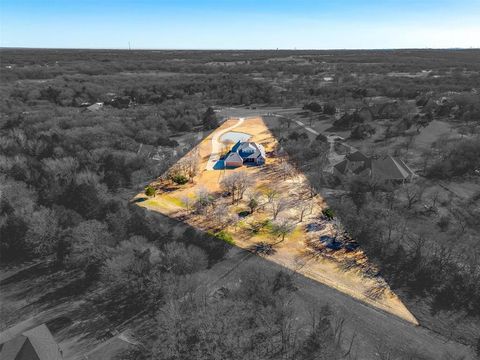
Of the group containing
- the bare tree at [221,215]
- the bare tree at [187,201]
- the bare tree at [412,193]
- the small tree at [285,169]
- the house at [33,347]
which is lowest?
the house at [33,347]

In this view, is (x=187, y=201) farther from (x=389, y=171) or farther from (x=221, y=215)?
(x=389, y=171)

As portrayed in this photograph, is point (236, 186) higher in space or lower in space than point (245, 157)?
lower

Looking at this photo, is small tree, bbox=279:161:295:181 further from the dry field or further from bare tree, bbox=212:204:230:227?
bare tree, bbox=212:204:230:227

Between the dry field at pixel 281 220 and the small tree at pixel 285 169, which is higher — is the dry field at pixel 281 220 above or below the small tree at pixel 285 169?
below

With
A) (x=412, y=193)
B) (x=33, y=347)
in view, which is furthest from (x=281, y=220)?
(x=33, y=347)

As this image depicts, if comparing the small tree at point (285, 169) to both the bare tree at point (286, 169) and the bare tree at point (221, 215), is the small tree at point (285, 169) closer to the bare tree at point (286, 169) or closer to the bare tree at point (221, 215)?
the bare tree at point (286, 169)

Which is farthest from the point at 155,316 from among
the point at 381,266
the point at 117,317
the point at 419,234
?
the point at 419,234

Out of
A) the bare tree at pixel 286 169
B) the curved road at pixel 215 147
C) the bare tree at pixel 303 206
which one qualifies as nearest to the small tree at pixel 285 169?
the bare tree at pixel 286 169
